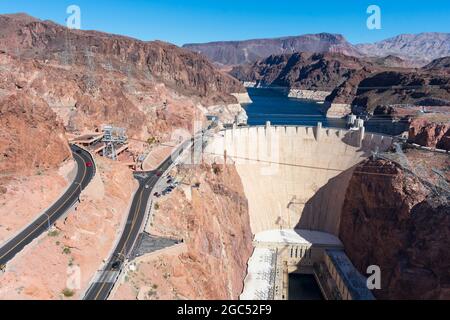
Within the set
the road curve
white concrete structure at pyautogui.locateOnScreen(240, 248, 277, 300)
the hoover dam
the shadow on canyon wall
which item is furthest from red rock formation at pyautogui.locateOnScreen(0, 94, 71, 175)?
the shadow on canyon wall

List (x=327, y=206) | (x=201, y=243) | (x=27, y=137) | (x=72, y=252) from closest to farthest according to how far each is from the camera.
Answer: (x=72, y=252) → (x=27, y=137) → (x=201, y=243) → (x=327, y=206)

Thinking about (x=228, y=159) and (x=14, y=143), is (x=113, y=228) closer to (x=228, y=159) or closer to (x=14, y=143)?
(x=14, y=143)

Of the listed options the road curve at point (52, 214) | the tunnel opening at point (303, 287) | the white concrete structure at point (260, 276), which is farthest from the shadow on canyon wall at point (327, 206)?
the road curve at point (52, 214)

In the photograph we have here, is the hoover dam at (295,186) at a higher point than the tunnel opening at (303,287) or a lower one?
higher

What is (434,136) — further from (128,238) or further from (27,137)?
(27,137)

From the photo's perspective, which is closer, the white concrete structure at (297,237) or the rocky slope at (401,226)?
the rocky slope at (401,226)

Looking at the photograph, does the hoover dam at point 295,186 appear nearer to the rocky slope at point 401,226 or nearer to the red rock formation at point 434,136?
the rocky slope at point 401,226

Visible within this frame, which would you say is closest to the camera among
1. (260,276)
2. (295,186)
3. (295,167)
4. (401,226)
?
(401,226)

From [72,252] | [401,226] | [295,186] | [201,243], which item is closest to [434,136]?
[401,226]
